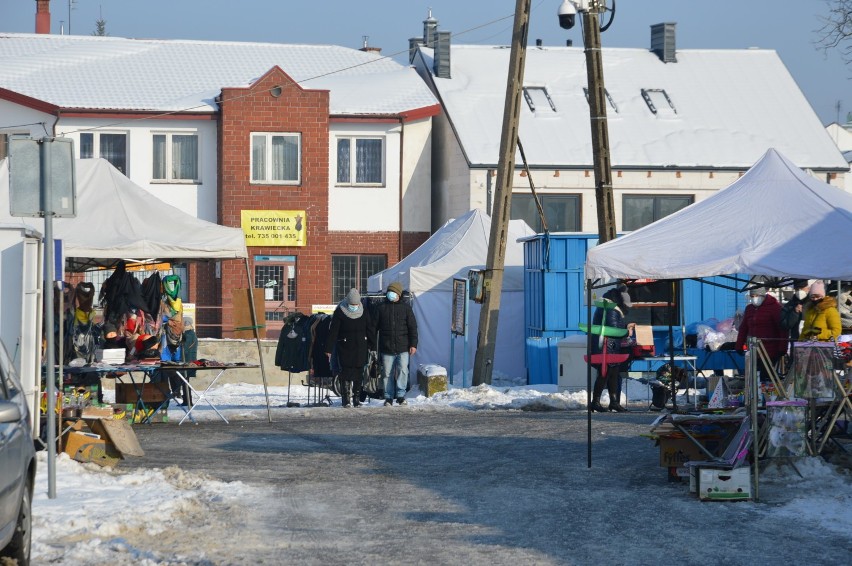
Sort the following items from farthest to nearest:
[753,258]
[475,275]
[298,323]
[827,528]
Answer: [475,275], [298,323], [753,258], [827,528]

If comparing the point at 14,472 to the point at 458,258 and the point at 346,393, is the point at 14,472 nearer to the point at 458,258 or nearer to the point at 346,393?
the point at 346,393

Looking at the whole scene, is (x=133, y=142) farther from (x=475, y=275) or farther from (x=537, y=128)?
(x=475, y=275)

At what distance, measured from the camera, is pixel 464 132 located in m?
37.2

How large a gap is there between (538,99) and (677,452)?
28.1 meters

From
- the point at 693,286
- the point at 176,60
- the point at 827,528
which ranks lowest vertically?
the point at 827,528

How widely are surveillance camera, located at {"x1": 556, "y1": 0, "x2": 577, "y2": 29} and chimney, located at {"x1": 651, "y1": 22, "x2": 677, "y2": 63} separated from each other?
21488mm

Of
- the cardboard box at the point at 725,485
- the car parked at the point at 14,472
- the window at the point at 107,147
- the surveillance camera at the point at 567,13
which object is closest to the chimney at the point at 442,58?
the window at the point at 107,147

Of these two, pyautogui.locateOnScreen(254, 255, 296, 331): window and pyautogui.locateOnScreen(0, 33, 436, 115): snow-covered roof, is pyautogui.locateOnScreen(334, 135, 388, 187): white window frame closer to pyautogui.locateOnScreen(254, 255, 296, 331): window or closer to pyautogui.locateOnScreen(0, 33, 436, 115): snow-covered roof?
pyautogui.locateOnScreen(0, 33, 436, 115): snow-covered roof

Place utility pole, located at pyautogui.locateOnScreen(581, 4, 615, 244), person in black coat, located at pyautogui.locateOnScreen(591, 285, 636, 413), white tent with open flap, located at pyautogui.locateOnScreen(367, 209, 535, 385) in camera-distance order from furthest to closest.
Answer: white tent with open flap, located at pyautogui.locateOnScreen(367, 209, 535, 385) < utility pole, located at pyautogui.locateOnScreen(581, 4, 615, 244) < person in black coat, located at pyautogui.locateOnScreen(591, 285, 636, 413)

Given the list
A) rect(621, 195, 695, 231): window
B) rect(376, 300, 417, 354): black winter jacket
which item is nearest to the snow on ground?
rect(376, 300, 417, 354): black winter jacket

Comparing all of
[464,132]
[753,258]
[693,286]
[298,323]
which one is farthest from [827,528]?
[464,132]

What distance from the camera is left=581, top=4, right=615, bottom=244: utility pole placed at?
21.0m

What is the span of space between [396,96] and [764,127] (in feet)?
35.8

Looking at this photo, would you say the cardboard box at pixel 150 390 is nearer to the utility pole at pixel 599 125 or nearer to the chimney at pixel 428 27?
the utility pole at pixel 599 125
